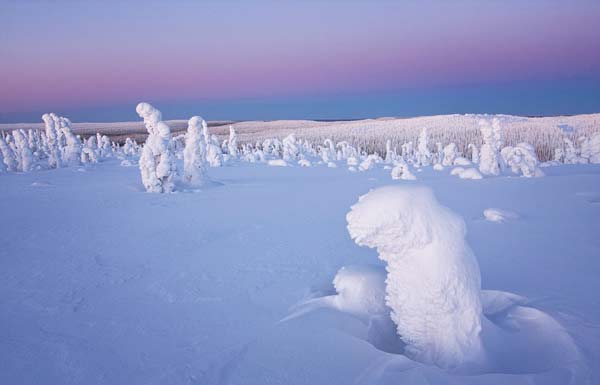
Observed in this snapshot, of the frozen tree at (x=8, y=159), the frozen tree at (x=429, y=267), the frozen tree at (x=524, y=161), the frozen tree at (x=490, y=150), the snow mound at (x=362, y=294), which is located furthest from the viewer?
the frozen tree at (x=8, y=159)

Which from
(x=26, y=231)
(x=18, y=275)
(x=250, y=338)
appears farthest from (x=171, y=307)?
(x=26, y=231)

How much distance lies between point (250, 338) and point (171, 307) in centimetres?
145

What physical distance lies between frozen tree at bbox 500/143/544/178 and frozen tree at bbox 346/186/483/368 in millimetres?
22247

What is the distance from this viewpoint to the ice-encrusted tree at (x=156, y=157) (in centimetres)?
1714

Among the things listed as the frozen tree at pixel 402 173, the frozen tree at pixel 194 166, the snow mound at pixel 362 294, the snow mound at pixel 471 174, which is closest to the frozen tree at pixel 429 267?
the snow mound at pixel 362 294

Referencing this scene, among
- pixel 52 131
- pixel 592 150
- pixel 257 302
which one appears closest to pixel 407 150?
pixel 592 150

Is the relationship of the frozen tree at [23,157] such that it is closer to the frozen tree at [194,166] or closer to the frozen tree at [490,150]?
the frozen tree at [194,166]

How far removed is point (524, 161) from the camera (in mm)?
23453

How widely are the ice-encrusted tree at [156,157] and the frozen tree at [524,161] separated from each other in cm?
1948

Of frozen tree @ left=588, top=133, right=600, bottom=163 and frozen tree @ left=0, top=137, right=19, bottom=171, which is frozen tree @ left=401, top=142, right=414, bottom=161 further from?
frozen tree @ left=0, top=137, right=19, bottom=171

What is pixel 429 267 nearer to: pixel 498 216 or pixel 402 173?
pixel 498 216

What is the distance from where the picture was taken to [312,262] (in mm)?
7137

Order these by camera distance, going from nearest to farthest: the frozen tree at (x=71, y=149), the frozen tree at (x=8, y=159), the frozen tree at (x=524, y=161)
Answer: the frozen tree at (x=524, y=161) → the frozen tree at (x=8, y=159) → the frozen tree at (x=71, y=149)

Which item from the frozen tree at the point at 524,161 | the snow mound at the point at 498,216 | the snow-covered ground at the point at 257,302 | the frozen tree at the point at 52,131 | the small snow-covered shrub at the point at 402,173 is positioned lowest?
the snow-covered ground at the point at 257,302
